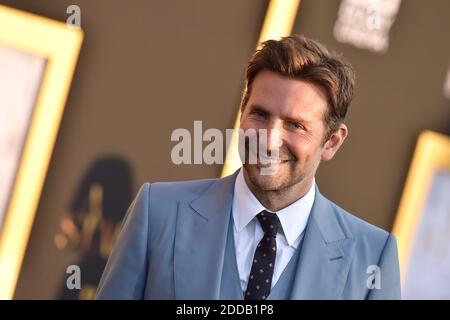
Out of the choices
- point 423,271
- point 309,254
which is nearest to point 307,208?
point 309,254

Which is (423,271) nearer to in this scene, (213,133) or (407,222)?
(407,222)

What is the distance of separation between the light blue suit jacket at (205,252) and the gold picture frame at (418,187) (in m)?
1.50

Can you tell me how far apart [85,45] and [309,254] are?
1.40 meters

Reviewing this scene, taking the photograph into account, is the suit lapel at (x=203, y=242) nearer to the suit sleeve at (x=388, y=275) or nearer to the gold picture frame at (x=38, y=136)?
the suit sleeve at (x=388, y=275)

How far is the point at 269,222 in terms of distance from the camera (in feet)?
4.62

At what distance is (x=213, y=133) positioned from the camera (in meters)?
2.71

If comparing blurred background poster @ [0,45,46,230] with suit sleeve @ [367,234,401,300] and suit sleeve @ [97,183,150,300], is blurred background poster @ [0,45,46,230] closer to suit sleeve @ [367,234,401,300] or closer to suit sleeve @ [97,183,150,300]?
suit sleeve @ [97,183,150,300]

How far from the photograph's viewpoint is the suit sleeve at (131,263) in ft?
4.50

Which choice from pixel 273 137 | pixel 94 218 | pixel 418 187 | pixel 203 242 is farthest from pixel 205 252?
pixel 418 187

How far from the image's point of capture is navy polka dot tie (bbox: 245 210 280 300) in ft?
4.48

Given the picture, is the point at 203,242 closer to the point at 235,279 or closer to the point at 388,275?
the point at 235,279
